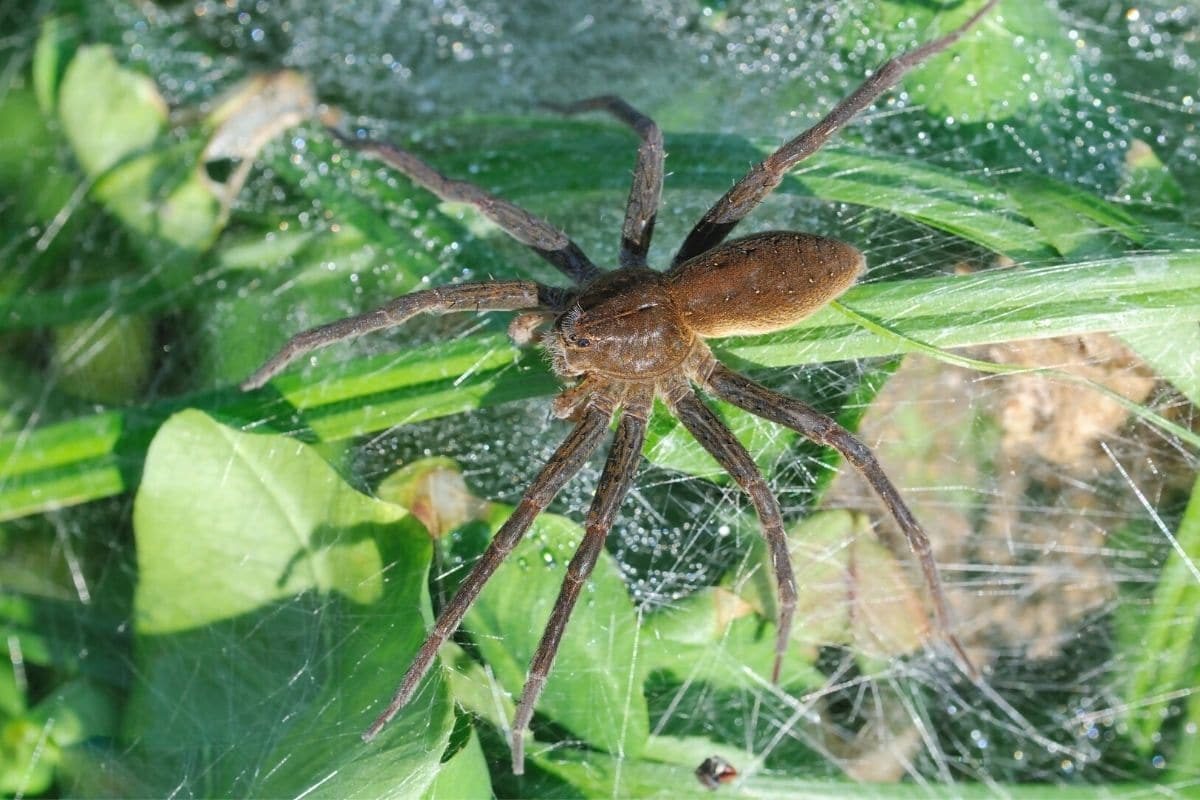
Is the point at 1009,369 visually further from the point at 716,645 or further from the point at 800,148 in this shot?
the point at 716,645

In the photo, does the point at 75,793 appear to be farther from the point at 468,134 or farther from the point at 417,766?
the point at 468,134

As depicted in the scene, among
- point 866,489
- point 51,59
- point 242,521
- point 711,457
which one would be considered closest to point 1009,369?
point 866,489

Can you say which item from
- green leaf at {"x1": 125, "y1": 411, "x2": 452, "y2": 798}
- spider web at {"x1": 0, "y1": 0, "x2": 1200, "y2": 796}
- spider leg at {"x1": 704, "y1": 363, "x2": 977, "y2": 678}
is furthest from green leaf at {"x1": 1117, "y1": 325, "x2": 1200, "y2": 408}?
green leaf at {"x1": 125, "y1": 411, "x2": 452, "y2": 798}

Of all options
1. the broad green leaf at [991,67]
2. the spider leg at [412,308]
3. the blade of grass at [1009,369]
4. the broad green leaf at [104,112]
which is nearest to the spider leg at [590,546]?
the spider leg at [412,308]

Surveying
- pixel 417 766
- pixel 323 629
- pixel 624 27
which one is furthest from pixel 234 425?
pixel 624 27

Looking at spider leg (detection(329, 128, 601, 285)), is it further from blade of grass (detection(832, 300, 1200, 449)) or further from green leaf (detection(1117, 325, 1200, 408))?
green leaf (detection(1117, 325, 1200, 408))
